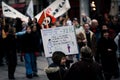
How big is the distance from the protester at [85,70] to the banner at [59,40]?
507 cm

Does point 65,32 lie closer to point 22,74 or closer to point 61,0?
point 22,74

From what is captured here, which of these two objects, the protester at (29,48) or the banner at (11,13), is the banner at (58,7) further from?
the banner at (11,13)

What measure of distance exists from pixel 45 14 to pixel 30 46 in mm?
1809

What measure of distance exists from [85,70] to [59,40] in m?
5.74

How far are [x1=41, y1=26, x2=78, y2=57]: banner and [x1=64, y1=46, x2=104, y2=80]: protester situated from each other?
5.07 metres

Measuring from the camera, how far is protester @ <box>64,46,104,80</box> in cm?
778

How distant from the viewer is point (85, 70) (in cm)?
778

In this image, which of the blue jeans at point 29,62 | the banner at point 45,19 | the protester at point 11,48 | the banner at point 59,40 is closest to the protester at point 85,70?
the banner at point 59,40

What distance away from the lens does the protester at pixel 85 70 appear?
7.78 meters

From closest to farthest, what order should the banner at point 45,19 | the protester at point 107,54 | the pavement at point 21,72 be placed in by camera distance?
the protester at point 107,54, the pavement at point 21,72, the banner at point 45,19

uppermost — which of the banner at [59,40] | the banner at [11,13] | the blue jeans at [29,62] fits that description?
the banner at [11,13]

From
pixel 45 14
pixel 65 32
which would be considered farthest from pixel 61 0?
pixel 65 32

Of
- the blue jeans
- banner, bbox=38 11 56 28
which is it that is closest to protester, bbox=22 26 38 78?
the blue jeans

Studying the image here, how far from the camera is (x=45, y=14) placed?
16859 millimetres
